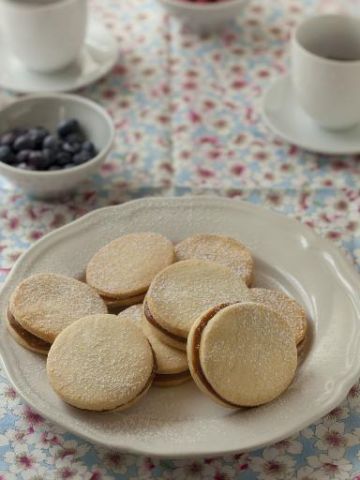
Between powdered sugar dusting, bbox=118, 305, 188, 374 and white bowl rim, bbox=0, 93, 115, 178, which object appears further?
white bowl rim, bbox=0, 93, 115, 178

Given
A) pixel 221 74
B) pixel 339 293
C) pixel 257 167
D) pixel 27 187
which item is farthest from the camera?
pixel 221 74

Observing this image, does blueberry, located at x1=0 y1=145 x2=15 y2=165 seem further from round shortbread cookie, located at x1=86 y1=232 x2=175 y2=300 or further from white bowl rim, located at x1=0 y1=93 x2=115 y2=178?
round shortbread cookie, located at x1=86 y1=232 x2=175 y2=300

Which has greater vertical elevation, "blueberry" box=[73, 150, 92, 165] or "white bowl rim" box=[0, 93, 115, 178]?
"white bowl rim" box=[0, 93, 115, 178]

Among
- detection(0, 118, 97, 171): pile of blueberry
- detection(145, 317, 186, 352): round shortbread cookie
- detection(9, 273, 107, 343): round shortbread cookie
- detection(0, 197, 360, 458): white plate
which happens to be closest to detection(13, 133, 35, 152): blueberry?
detection(0, 118, 97, 171): pile of blueberry

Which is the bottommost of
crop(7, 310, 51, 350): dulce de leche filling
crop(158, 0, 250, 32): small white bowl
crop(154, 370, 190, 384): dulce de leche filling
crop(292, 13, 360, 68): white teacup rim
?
crop(154, 370, 190, 384): dulce de leche filling

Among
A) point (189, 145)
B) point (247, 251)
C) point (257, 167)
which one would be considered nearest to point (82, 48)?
point (189, 145)

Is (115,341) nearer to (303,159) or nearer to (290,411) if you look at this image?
(290,411)
